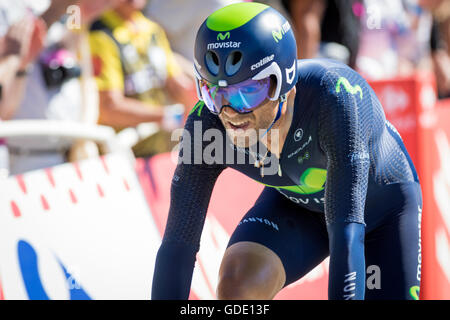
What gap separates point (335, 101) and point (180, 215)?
2.81 feet

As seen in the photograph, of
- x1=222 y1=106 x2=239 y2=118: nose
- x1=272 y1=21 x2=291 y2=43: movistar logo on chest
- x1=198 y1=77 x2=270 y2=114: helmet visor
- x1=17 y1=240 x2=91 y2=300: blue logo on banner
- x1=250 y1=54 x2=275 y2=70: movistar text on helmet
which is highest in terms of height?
x1=272 y1=21 x2=291 y2=43: movistar logo on chest

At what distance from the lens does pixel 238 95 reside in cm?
321

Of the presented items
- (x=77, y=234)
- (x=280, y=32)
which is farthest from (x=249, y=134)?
(x=77, y=234)

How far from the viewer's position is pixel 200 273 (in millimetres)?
5246

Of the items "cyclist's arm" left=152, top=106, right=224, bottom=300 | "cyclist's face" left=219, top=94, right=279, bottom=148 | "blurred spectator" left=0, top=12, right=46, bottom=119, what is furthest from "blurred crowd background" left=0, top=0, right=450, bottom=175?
"cyclist's face" left=219, top=94, right=279, bottom=148

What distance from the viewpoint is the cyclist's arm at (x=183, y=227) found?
3.50 m

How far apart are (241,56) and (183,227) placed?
87 cm

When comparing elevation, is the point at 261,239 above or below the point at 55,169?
below

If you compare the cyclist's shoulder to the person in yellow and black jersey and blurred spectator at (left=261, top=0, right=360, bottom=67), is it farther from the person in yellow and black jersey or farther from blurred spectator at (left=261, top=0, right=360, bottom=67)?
blurred spectator at (left=261, top=0, right=360, bottom=67)

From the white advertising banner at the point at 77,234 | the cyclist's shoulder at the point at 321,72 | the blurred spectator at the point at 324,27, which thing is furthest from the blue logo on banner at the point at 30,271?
the blurred spectator at the point at 324,27

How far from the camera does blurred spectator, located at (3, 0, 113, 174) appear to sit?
18.1ft

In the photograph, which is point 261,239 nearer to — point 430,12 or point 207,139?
point 207,139

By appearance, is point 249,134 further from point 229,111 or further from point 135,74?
point 135,74
